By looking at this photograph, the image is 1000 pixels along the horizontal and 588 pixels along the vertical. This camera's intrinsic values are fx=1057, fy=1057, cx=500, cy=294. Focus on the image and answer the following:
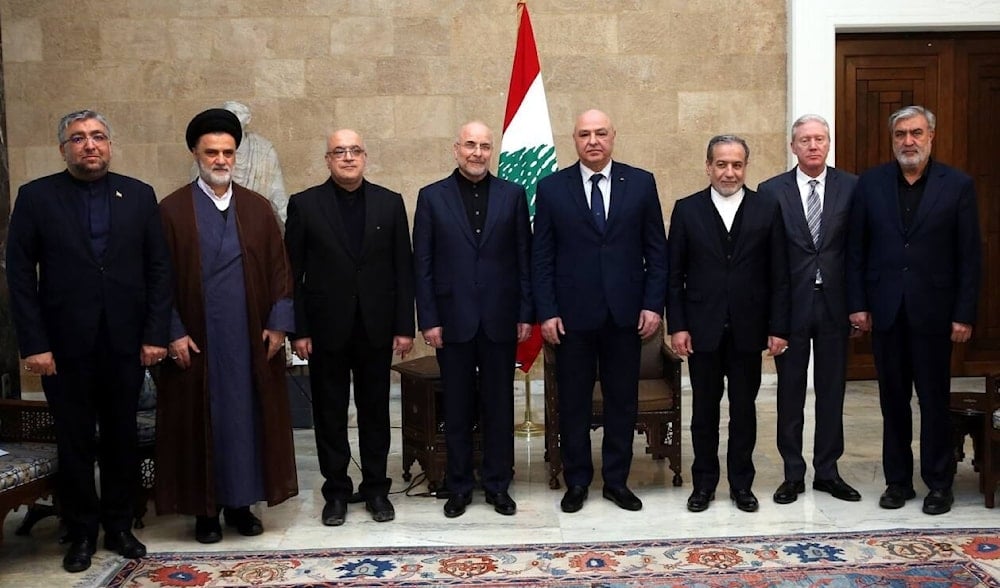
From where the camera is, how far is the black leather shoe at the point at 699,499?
452 cm

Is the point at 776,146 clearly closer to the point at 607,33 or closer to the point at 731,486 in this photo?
the point at 607,33

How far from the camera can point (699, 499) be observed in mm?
4551

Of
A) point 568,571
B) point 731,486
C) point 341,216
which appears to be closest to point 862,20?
point 731,486

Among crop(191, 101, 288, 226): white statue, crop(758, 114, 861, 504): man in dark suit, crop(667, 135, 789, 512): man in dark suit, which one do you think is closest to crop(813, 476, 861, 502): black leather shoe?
crop(758, 114, 861, 504): man in dark suit

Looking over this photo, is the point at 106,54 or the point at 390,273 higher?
the point at 106,54

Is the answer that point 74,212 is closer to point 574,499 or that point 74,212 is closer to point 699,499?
point 574,499

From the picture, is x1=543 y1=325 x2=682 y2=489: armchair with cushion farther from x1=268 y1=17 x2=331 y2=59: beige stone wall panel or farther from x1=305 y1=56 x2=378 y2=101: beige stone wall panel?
x1=268 y1=17 x2=331 y2=59: beige stone wall panel

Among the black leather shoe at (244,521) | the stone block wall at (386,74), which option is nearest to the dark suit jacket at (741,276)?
the black leather shoe at (244,521)

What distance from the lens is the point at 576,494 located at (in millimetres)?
4574

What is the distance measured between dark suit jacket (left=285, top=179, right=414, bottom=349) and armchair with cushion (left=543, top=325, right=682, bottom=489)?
0.97 m

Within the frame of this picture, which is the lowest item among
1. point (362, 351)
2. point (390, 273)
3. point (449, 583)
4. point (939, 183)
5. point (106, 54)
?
point (449, 583)

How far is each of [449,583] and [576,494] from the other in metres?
1.02

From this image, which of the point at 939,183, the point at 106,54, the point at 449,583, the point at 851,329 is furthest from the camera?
the point at 106,54

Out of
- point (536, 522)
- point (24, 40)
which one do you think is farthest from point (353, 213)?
point (24, 40)
